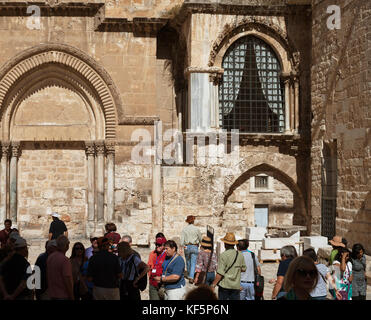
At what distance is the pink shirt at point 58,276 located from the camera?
792cm

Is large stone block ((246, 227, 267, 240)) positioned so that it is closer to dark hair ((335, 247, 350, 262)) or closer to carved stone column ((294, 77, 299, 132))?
carved stone column ((294, 77, 299, 132))

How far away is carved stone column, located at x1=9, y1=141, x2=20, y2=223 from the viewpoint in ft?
66.2

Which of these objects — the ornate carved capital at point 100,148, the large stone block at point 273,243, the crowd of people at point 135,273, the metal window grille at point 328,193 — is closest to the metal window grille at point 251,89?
the metal window grille at point 328,193

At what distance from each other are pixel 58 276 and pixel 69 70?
13251 millimetres

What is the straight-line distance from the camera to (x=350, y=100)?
51.9 ft

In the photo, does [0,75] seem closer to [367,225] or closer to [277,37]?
[277,37]

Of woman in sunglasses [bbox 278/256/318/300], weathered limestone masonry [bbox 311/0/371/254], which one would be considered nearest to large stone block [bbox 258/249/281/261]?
weathered limestone masonry [bbox 311/0/371/254]

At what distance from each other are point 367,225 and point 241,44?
24.3ft

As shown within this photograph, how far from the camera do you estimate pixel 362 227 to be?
1498 centimetres

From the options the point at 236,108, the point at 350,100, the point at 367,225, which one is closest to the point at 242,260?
the point at 367,225

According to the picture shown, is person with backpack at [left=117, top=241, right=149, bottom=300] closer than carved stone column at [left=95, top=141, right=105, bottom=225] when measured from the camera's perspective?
Yes

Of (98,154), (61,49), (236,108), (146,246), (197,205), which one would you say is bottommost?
(146,246)

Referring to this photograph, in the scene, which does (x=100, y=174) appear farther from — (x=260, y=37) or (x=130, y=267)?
(x=130, y=267)

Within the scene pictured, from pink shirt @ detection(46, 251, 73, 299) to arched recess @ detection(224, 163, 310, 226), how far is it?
38.7ft
